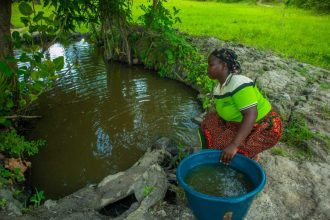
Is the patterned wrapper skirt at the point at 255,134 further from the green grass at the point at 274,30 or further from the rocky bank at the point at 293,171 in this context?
the green grass at the point at 274,30

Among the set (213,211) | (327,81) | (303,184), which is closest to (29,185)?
(213,211)

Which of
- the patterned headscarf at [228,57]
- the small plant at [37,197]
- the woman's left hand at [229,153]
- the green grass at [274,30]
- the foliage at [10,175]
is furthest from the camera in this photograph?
the green grass at [274,30]

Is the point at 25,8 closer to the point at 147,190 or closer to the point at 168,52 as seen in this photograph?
the point at 147,190

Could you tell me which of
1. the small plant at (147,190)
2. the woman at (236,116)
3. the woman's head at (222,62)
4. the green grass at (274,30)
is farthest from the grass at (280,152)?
the green grass at (274,30)

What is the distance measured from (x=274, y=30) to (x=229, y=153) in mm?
9665

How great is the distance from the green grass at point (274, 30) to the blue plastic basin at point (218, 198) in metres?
5.81

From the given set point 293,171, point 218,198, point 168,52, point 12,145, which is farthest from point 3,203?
point 168,52

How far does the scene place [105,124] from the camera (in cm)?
538

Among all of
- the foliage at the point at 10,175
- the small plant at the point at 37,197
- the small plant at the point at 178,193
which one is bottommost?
the small plant at the point at 37,197

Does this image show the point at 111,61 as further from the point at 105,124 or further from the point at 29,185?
the point at 29,185

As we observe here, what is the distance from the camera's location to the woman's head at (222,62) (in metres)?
2.79

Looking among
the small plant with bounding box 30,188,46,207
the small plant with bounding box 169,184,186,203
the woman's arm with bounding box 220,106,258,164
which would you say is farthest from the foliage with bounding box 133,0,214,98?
the small plant with bounding box 30,188,46,207

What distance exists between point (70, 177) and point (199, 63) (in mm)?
4004

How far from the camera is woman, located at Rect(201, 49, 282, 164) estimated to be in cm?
268
